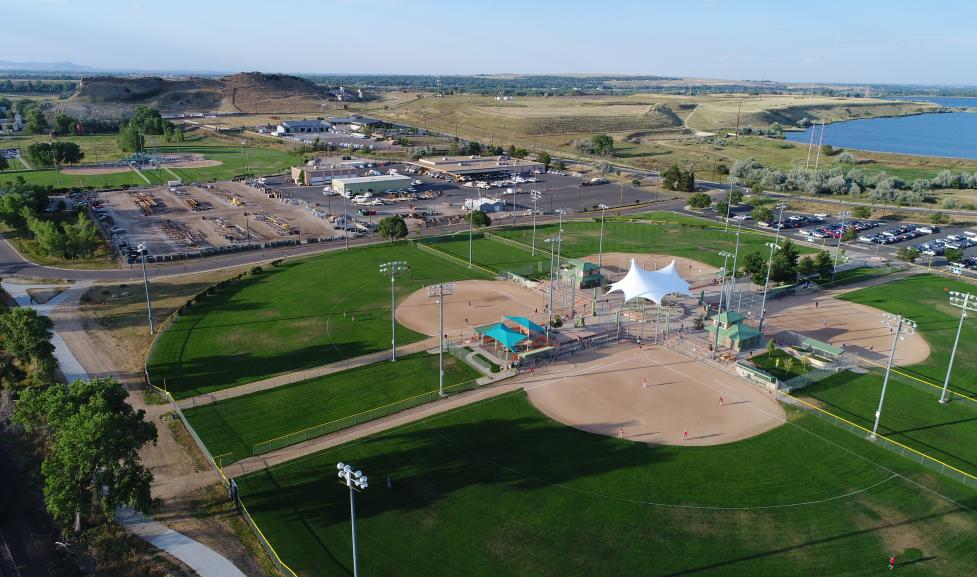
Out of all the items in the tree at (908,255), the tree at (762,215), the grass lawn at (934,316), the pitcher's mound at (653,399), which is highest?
the tree at (762,215)

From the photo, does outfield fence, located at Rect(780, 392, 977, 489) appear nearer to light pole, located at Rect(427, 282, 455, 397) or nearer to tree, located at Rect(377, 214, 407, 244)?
light pole, located at Rect(427, 282, 455, 397)

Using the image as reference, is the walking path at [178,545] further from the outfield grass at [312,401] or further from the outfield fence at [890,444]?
the outfield fence at [890,444]

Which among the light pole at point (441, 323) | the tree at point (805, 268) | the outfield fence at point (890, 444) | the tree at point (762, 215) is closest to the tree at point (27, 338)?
the light pole at point (441, 323)

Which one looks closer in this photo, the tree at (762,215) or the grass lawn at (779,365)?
the grass lawn at (779,365)

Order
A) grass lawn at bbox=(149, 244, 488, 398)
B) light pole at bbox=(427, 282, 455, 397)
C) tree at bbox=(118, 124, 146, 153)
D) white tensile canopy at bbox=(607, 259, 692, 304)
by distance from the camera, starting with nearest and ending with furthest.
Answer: light pole at bbox=(427, 282, 455, 397), grass lawn at bbox=(149, 244, 488, 398), white tensile canopy at bbox=(607, 259, 692, 304), tree at bbox=(118, 124, 146, 153)

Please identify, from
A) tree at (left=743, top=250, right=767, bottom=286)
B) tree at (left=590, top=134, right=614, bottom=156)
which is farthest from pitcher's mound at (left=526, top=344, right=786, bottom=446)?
tree at (left=590, top=134, right=614, bottom=156)

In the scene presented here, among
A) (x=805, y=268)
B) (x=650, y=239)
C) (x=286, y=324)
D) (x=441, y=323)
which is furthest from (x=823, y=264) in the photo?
(x=286, y=324)
